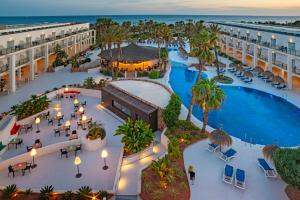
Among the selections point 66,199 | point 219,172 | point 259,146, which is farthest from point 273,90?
point 66,199

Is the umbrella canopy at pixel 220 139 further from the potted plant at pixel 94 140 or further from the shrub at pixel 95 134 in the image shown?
the shrub at pixel 95 134

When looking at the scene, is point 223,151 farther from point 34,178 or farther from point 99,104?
point 99,104

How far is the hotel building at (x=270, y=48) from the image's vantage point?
3991cm

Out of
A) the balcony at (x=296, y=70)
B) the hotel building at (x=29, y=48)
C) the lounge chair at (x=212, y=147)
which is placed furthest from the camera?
the balcony at (x=296, y=70)

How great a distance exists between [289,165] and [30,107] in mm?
25163

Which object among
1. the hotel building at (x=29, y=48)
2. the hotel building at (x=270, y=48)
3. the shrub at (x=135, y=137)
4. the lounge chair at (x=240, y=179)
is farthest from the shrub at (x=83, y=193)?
the hotel building at (x=270, y=48)

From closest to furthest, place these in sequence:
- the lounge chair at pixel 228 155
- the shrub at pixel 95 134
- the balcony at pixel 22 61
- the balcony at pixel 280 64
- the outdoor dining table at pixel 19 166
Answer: the outdoor dining table at pixel 19 166
the lounge chair at pixel 228 155
the shrub at pixel 95 134
the balcony at pixel 22 61
the balcony at pixel 280 64

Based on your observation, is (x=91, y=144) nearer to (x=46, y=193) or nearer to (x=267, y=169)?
(x=46, y=193)

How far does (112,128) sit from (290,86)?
1173 inches

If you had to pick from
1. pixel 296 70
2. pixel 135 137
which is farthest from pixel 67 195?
pixel 296 70

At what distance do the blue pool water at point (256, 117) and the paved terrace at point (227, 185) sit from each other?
9.49ft

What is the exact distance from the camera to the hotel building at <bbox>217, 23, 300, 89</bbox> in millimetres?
39906

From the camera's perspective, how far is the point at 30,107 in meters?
27.5

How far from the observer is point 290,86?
39469 mm
